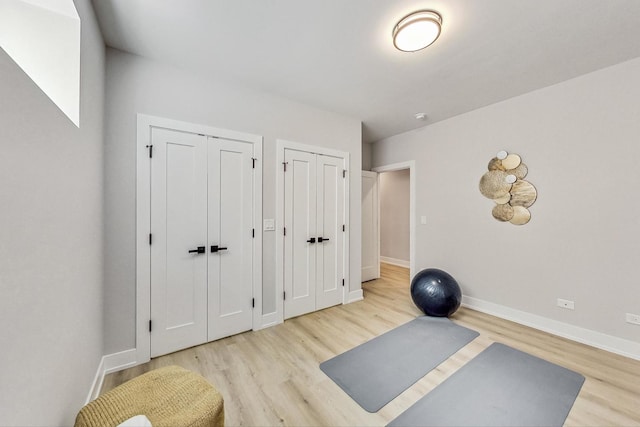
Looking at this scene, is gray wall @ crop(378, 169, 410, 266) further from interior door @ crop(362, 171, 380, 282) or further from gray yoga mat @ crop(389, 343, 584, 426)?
gray yoga mat @ crop(389, 343, 584, 426)

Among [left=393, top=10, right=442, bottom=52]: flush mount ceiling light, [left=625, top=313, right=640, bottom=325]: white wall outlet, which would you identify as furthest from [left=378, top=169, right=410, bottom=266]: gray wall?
[left=393, top=10, right=442, bottom=52]: flush mount ceiling light

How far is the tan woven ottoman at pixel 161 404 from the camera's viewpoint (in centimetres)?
103

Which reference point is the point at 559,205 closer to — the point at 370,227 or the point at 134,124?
the point at 370,227

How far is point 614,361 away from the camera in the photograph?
2.17 metres

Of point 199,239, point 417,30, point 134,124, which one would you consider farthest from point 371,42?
point 199,239

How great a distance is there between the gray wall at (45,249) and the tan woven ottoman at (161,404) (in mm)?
171

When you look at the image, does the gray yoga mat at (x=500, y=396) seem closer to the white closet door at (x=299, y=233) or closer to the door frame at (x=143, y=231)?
the white closet door at (x=299, y=233)

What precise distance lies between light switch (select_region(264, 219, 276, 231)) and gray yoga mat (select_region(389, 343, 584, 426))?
2.08 metres

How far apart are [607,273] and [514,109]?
6.83ft

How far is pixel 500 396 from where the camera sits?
175cm

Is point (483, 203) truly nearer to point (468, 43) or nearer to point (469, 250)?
point (469, 250)

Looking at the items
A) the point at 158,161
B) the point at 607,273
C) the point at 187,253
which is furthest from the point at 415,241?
the point at 158,161

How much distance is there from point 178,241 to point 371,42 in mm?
2543

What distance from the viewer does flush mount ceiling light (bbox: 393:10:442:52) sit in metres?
1.71
